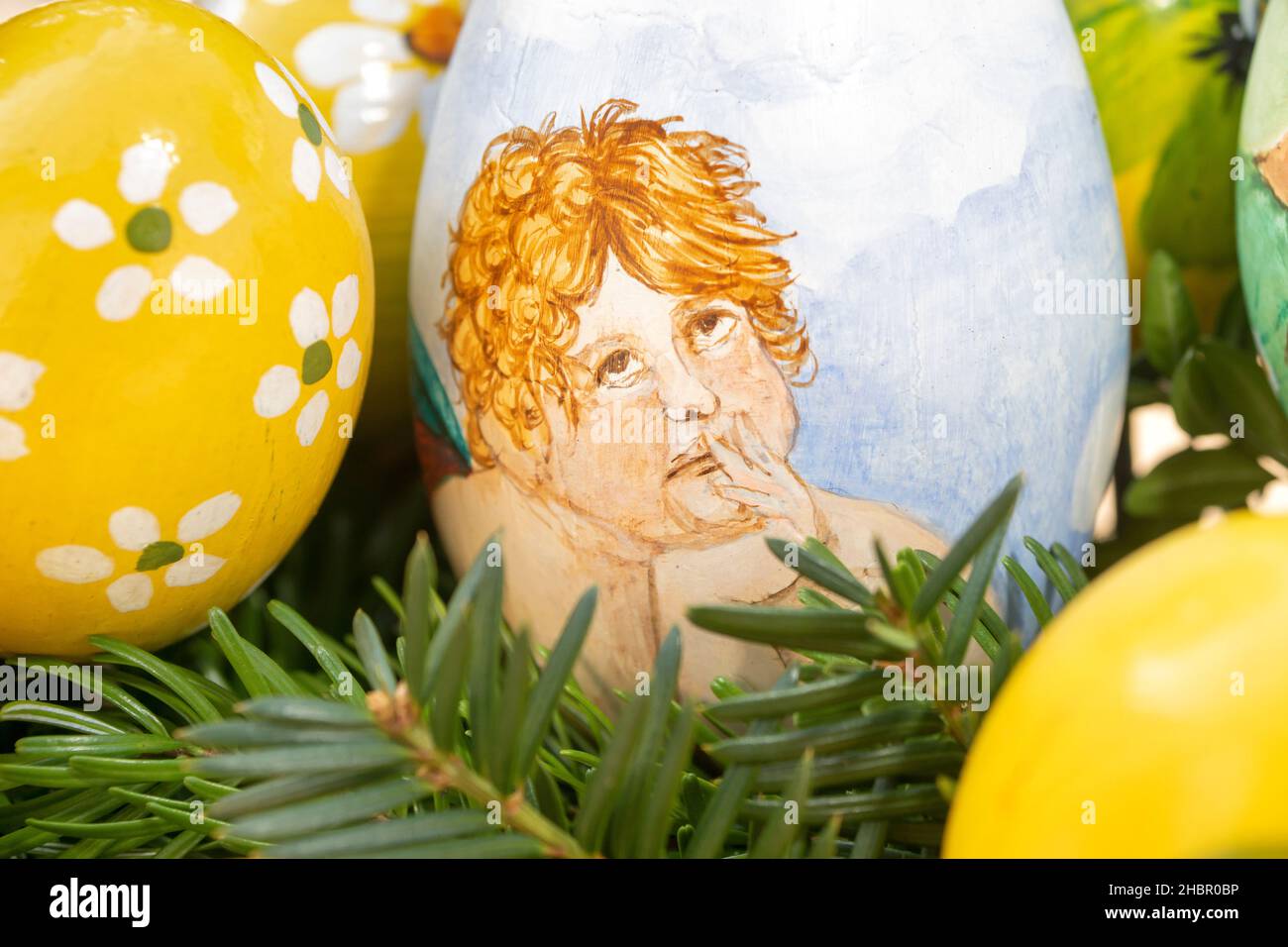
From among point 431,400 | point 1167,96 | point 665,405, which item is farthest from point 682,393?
point 1167,96

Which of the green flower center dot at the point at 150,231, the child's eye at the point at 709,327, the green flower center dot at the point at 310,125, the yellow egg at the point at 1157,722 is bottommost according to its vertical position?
the yellow egg at the point at 1157,722

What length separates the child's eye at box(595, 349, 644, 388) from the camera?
37 centimetres

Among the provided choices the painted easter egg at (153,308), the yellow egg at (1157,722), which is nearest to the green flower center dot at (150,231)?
the painted easter egg at (153,308)

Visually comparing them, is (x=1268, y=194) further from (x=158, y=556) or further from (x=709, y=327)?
(x=158, y=556)

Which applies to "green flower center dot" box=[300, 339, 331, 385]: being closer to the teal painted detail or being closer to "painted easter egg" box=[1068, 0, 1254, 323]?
the teal painted detail

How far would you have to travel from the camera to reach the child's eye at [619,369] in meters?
0.37

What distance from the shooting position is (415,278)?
0.44m

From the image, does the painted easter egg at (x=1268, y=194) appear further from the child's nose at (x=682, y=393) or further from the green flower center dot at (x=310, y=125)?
the green flower center dot at (x=310, y=125)

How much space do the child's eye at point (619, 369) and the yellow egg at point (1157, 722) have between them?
0.17m

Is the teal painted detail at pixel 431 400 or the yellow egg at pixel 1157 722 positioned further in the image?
the teal painted detail at pixel 431 400

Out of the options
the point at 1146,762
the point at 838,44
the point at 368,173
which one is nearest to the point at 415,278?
the point at 368,173

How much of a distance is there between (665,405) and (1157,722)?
0.19 metres

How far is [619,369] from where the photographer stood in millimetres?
376
